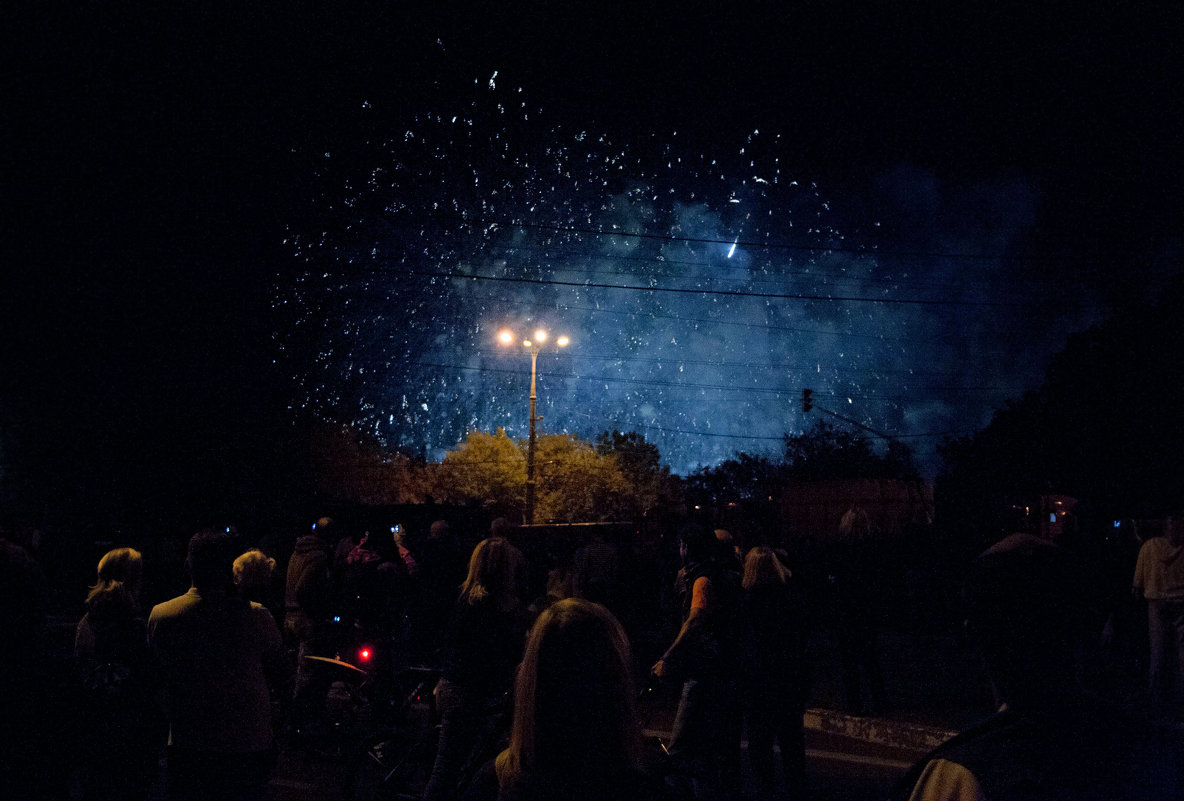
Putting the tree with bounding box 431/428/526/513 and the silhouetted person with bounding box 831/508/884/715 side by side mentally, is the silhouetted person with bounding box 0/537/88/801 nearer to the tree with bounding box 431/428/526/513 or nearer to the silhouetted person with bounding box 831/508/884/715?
the silhouetted person with bounding box 831/508/884/715

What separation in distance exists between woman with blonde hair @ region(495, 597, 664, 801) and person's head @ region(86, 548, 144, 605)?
4.56 m

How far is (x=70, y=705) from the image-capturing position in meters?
3.99

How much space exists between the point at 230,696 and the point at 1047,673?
3324 millimetres

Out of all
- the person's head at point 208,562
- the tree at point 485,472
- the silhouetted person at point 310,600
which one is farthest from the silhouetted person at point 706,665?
the tree at point 485,472

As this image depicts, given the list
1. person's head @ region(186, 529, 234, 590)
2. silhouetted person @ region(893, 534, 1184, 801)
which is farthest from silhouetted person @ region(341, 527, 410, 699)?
silhouetted person @ region(893, 534, 1184, 801)

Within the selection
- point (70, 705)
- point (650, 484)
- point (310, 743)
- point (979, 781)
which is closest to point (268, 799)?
point (310, 743)

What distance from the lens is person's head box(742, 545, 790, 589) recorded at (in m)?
6.43

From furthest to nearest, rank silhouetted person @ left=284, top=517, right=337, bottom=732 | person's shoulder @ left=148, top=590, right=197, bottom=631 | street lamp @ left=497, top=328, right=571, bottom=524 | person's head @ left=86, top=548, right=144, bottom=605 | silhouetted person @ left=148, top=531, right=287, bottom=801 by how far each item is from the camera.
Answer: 1. street lamp @ left=497, top=328, right=571, bottom=524
2. silhouetted person @ left=284, top=517, right=337, bottom=732
3. person's head @ left=86, top=548, right=144, bottom=605
4. person's shoulder @ left=148, top=590, right=197, bottom=631
5. silhouetted person @ left=148, top=531, right=287, bottom=801

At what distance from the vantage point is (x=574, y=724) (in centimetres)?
202

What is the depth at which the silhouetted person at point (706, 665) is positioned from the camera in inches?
204

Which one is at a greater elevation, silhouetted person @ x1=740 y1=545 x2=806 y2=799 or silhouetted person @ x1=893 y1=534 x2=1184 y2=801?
silhouetted person @ x1=893 y1=534 x2=1184 y2=801

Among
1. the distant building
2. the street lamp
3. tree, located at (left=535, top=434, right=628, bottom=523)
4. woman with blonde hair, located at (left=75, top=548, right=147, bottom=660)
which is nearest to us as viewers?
woman with blonde hair, located at (left=75, top=548, right=147, bottom=660)

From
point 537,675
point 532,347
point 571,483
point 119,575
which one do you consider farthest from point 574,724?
point 571,483

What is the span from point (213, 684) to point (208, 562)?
543mm
